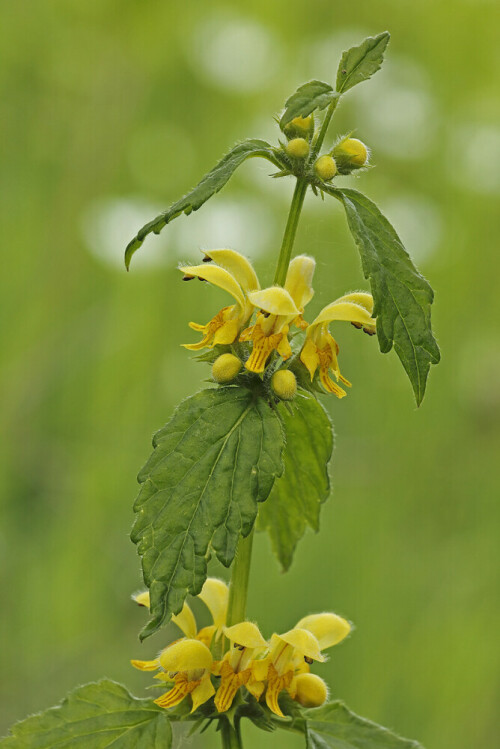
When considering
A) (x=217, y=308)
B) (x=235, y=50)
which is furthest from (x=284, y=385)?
(x=235, y=50)

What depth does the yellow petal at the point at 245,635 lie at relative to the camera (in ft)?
2.00

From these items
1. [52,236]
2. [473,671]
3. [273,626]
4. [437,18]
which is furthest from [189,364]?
[437,18]

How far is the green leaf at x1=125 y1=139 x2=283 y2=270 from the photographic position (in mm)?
520

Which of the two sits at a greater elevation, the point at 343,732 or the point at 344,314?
the point at 344,314

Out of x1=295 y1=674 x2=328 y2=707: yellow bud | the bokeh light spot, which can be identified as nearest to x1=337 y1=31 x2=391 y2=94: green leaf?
x1=295 y1=674 x2=328 y2=707: yellow bud

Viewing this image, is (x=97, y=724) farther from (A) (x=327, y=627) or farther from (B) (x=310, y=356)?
(B) (x=310, y=356)

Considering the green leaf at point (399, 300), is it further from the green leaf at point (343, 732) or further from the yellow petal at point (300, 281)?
the green leaf at point (343, 732)

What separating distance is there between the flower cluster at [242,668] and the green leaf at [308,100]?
1.19ft

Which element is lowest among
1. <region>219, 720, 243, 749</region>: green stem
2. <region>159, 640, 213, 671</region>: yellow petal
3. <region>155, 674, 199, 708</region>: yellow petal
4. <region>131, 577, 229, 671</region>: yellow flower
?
<region>219, 720, 243, 749</region>: green stem

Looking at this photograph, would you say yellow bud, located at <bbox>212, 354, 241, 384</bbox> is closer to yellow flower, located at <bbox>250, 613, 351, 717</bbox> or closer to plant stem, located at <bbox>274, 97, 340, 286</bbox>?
plant stem, located at <bbox>274, 97, 340, 286</bbox>

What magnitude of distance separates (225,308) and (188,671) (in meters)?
0.27

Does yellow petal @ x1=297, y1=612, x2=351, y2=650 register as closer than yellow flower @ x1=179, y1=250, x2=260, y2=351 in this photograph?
No

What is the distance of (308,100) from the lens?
0.52 metres

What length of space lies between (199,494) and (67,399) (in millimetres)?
1710
